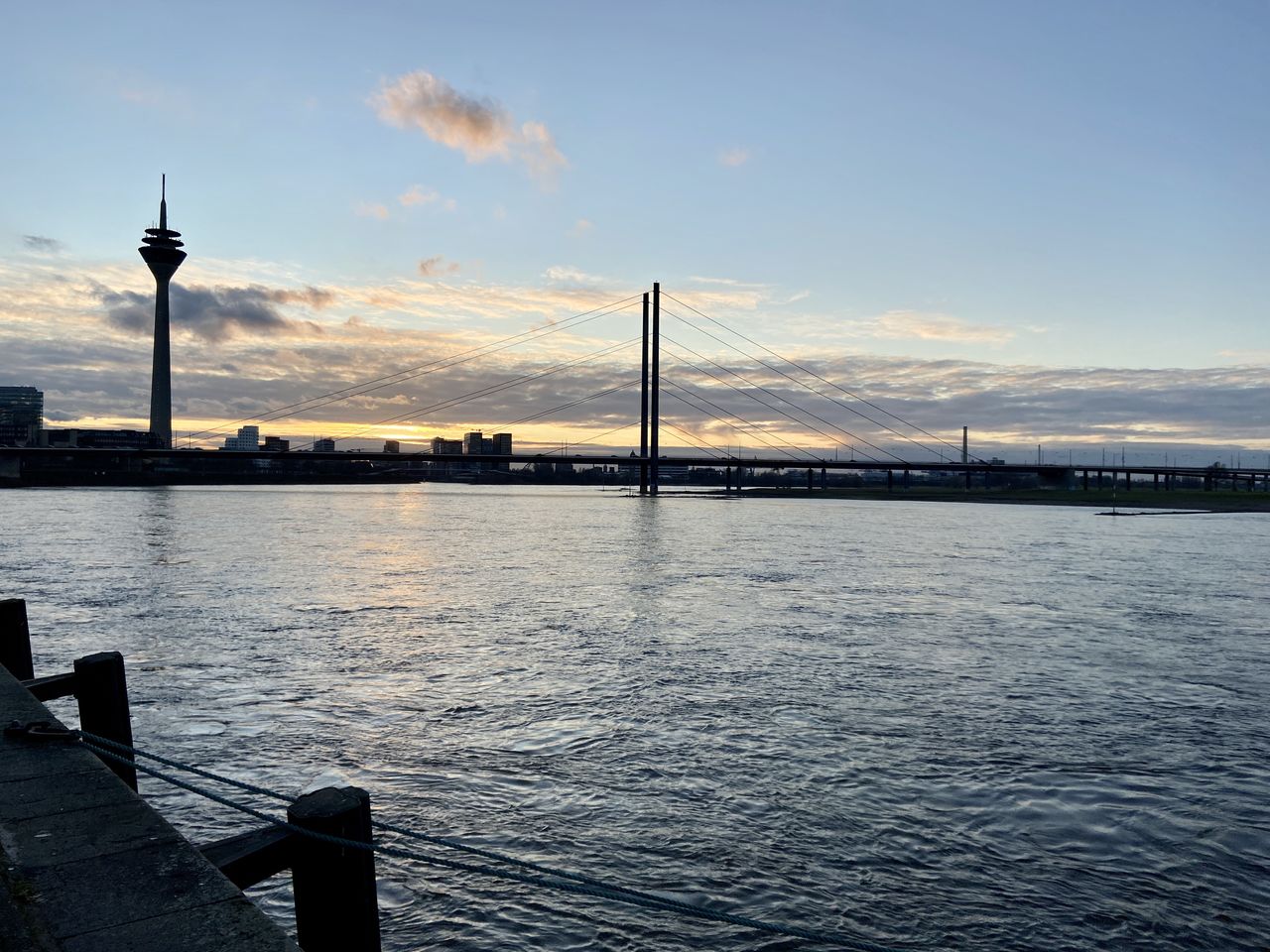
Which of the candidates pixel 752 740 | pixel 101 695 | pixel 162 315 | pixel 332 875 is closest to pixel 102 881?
pixel 332 875

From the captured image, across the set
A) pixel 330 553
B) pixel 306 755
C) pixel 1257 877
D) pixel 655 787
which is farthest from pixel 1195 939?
pixel 330 553

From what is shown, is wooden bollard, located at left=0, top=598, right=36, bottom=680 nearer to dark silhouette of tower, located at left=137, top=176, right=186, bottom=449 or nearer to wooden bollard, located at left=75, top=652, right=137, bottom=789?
wooden bollard, located at left=75, top=652, right=137, bottom=789

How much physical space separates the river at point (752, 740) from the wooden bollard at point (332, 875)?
1275mm

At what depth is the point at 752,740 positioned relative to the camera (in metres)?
8.55

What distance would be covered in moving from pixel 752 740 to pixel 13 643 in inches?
283

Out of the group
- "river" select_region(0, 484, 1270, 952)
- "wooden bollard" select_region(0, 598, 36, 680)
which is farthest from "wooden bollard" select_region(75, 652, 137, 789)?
"wooden bollard" select_region(0, 598, 36, 680)

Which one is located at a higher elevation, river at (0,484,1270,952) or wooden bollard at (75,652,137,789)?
wooden bollard at (75,652,137,789)

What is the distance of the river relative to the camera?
530 centimetres

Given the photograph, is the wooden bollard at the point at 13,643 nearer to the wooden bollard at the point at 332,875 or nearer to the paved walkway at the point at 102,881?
the paved walkway at the point at 102,881

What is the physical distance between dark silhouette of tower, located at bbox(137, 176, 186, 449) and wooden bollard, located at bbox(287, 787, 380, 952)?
162 meters

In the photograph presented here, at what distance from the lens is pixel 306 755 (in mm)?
7855

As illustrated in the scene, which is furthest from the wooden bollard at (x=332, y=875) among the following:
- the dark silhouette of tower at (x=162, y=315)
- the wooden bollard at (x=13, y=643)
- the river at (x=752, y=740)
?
the dark silhouette of tower at (x=162, y=315)

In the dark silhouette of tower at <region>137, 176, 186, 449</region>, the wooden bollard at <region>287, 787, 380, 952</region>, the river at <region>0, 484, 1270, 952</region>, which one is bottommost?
the river at <region>0, 484, 1270, 952</region>

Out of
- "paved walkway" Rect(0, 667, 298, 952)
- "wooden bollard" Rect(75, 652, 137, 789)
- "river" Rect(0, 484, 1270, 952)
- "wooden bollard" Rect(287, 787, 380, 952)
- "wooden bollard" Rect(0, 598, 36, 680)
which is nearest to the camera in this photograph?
"paved walkway" Rect(0, 667, 298, 952)
